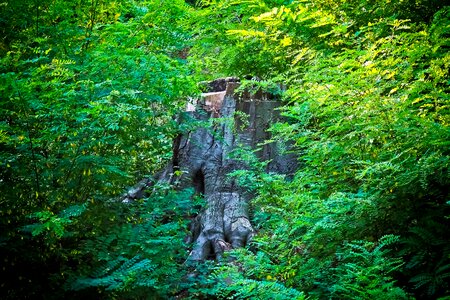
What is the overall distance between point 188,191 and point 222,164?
1.25 m

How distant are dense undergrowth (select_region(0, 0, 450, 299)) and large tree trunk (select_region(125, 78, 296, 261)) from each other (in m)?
0.43

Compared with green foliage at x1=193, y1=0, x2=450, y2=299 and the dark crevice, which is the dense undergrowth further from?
the dark crevice

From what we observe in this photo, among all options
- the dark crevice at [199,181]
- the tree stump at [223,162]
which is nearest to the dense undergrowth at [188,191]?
the tree stump at [223,162]

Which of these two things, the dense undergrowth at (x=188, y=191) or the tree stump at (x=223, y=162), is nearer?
the dense undergrowth at (x=188, y=191)

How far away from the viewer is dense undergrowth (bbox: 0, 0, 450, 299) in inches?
102

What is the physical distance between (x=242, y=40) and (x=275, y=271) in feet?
13.1

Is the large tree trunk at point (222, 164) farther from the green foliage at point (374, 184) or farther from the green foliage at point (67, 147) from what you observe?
the green foliage at point (67, 147)

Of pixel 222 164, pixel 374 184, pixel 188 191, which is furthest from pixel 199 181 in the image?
pixel 374 184

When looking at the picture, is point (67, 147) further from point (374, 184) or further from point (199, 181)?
point (374, 184)

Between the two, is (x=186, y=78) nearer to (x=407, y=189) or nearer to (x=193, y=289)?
(x=193, y=289)

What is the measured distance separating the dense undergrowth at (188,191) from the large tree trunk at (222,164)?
428mm

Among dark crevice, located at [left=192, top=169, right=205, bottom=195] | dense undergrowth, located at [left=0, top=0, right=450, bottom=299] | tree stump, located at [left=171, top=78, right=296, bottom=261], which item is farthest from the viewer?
dark crevice, located at [left=192, top=169, right=205, bottom=195]

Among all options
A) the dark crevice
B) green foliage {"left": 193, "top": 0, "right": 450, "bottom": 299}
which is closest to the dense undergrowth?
green foliage {"left": 193, "top": 0, "right": 450, "bottom": 299}

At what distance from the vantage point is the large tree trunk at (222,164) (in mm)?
4477
